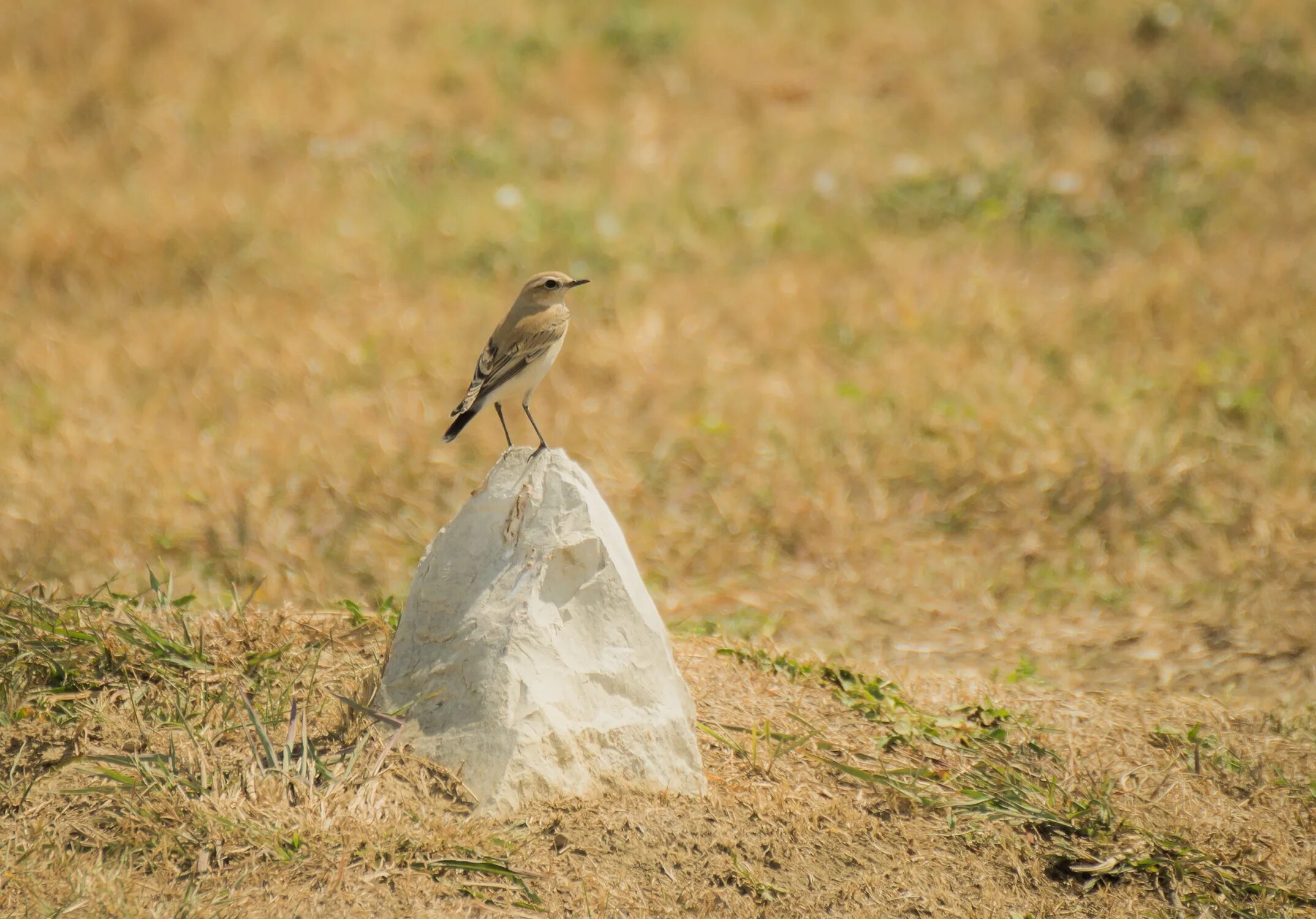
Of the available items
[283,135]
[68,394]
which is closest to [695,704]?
[68,394]

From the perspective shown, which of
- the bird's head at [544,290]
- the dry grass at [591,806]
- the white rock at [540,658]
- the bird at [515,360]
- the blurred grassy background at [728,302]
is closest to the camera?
the dry grass at [591,806]

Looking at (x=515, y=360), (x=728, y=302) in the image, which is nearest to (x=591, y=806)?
(x=515, y=360)

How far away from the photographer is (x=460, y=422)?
156 inches

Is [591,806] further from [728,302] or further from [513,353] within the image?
[728,302]

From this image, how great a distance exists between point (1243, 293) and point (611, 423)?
387 centimetres

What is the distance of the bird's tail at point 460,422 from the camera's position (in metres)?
3.87

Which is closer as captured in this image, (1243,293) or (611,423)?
(611,423)

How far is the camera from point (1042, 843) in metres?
3.54

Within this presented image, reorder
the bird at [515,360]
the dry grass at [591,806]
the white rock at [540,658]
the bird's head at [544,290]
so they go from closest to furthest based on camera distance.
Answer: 1. the dry grass at [591,806]
2. the white rock at [540,658]
3. the bird at [515,360]
4. the bird's head at [544,290]

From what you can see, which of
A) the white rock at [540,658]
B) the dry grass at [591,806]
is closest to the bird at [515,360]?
the white rock at [540,658]

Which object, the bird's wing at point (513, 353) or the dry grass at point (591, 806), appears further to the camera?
the bird's wing at point (513, 353)

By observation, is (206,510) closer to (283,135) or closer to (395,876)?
(395,876)

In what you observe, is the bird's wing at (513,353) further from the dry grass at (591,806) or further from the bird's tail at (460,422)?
the dry grass at (591,806)

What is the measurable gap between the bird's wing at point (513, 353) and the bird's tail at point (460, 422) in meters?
0.03
